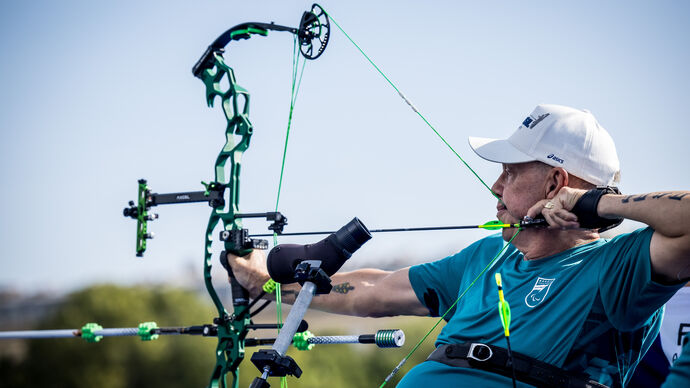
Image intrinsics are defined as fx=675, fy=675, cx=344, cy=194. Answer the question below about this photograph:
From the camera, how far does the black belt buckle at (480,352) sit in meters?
1.96

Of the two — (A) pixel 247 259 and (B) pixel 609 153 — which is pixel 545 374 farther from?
(A) pixel 247 259

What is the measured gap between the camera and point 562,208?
1.97 meters

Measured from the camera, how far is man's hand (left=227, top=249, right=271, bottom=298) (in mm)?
2760

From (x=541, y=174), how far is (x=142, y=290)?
12.8 metres

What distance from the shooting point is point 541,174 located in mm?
2166

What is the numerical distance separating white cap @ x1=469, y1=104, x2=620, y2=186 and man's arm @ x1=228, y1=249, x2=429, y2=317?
2.21 feet

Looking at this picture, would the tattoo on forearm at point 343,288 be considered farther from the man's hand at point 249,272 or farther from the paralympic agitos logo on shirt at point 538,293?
the paralympic agitos logo on shirt at point 538,293

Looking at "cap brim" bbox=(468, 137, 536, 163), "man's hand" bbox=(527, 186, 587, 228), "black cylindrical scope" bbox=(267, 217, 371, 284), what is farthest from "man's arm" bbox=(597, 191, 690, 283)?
"black cylindrical scope" bbox=(267, 217, 371, 284)

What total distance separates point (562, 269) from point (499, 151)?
1.44 feet

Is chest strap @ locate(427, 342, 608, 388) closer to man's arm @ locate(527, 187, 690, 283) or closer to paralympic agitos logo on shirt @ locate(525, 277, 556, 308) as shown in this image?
paralympic agitos logo on shirt @ locate(525, 277, 556, 308)

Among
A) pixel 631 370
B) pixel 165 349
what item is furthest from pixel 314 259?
pixel 165 349

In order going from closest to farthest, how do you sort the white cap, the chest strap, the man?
1. the man
2. the chest strap
3. the white cap

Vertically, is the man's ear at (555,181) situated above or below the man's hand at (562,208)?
above

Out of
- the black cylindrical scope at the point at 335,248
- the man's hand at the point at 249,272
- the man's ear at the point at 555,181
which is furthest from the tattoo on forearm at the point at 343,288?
the black cylindrical scope at the point at 335,248
